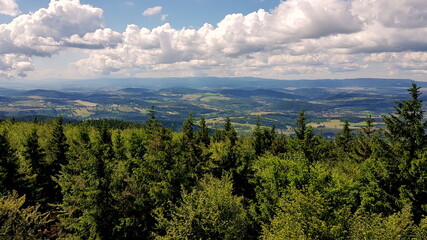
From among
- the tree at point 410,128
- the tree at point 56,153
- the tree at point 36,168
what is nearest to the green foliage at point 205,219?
the tree at point 410,128

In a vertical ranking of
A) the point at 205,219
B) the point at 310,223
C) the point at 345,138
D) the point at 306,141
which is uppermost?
the point at 306,141

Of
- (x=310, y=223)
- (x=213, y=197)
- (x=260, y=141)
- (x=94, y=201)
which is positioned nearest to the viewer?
(x=310, y=223)

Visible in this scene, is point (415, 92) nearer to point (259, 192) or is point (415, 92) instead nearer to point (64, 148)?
point (259, 192)

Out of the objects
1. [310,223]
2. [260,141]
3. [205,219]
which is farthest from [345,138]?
[310,223]

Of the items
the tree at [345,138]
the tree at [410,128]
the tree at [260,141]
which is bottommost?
the tree at [345,138]

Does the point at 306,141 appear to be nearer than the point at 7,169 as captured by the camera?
No

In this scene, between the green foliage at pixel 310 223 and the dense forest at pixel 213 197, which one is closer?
the green foliage at pixel 310 223

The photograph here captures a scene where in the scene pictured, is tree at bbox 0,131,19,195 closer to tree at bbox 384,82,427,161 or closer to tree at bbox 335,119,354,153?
tree at bbox 384,82,427,161

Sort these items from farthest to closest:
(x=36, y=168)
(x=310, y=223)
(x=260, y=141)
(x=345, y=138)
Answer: (x=345, y=138) < (x=260, y=141) < (x=36, y=168) < (x=310, y=223)

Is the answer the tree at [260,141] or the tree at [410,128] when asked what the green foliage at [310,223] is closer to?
the tree at [410,128]

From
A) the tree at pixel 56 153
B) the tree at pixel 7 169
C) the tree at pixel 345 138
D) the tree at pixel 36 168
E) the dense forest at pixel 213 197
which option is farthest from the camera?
the tree at pixel 345 138

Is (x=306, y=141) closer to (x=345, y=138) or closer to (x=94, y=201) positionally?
(x=94, y=201)

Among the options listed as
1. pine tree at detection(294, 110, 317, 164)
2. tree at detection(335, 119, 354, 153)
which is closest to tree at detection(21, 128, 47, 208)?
pine tree at detection(294, 110, 317, 164)
